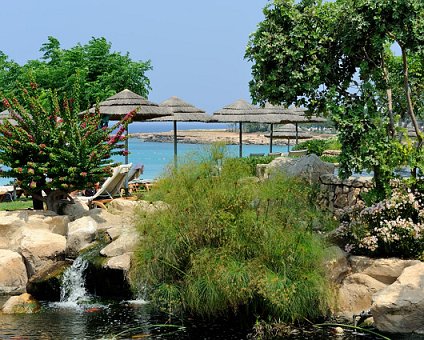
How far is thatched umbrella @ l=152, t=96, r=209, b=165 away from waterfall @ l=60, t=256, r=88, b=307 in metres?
10.5

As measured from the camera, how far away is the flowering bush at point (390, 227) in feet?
32.8

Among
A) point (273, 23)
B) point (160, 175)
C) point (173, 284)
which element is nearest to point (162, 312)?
point (173, 284)

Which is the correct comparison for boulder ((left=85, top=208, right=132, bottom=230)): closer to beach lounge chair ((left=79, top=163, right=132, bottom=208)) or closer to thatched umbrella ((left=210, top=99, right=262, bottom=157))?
beach lounge chair ((left=79, top=163, right=132, bottom=208))

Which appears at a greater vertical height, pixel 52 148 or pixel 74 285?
pixel 52 148

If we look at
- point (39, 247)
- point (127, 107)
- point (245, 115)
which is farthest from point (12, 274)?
point (245, 115)

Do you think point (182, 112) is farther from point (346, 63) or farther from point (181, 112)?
point (346, 63)

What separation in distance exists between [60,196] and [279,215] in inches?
265

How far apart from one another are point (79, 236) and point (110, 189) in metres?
3.91

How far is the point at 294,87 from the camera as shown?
1199cm

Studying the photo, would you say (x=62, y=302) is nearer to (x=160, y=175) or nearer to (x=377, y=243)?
(x=160, y=175)

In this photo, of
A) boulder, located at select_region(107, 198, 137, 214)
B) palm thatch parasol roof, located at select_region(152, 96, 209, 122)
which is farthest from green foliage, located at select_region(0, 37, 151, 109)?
boulder, located at select_region(107, 198, 137, 214)

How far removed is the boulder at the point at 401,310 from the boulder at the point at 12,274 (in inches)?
248

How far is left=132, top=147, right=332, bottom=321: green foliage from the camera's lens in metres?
8.75

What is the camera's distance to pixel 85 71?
2736cm
